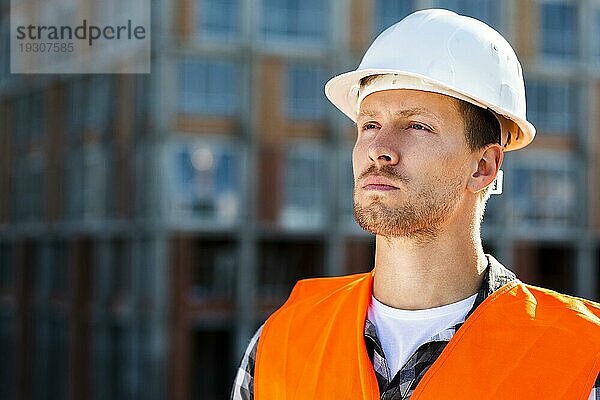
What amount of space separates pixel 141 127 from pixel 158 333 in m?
4.14

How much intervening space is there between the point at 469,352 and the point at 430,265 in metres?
0.31

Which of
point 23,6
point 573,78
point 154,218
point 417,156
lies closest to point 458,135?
point 417,156

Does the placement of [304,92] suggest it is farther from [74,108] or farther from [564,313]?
[564,313]

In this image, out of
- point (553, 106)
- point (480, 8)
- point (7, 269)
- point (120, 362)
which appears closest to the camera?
point (120, 362)

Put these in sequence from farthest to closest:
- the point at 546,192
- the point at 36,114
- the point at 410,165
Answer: the point at 36,114, the point at 546,192, the point at 410,165

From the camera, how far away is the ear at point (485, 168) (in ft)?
10.5

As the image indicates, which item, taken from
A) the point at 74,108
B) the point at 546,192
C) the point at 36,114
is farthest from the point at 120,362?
the point at 546,192

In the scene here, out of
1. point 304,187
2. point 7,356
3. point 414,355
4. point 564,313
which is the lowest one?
point 7,356

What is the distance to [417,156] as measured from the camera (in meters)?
3.09

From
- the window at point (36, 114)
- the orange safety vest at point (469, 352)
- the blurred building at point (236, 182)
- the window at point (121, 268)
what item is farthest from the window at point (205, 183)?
the orange safety vest at point (469, 352)

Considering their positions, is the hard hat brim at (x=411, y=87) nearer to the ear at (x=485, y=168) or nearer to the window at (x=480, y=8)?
the ear at (x=485, y=168)

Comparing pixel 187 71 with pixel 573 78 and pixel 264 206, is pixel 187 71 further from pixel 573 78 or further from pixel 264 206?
pixel 573 78

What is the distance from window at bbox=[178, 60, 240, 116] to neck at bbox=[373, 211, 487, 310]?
19525 mm

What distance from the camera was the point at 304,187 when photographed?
23312 millimetres
